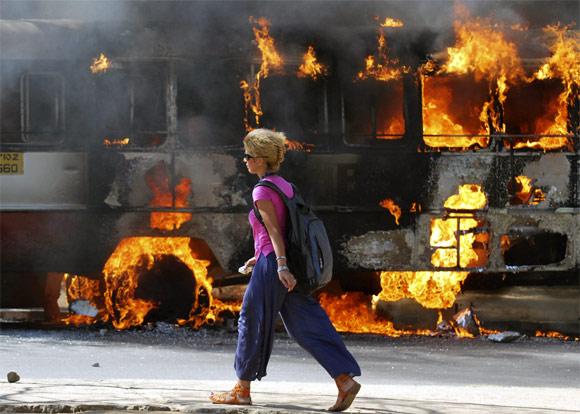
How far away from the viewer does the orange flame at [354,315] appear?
1109 cm

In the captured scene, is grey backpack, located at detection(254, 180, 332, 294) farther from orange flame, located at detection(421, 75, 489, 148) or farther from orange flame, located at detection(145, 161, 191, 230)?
orange flame, located at detection(421, 75, 489, 148)

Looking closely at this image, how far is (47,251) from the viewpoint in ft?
35.5

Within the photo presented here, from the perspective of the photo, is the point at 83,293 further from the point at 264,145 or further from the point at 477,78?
the point at 264,145

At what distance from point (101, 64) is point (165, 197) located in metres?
1.32

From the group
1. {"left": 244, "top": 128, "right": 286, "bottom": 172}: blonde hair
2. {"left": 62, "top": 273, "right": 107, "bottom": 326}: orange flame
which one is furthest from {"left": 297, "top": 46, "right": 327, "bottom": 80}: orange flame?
{"left": 244, "top": 128, "right": 286, "bottom": 172}: blonde hair

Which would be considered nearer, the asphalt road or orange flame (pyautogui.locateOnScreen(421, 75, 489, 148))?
the asphalt road

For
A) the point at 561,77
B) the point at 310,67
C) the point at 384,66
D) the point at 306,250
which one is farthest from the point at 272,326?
the point at 561,77

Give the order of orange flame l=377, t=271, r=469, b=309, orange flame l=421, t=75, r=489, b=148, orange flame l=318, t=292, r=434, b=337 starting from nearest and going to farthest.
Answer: orange flame l=421, t=75, r=489, b=148 < orange flame l=377, t=271, r=469, b=309 < orange flame l=318, t=292, r=434, b=337

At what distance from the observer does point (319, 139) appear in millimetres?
10688

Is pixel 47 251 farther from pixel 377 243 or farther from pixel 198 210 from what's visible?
pixel 377 243

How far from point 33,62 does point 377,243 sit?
136 inches

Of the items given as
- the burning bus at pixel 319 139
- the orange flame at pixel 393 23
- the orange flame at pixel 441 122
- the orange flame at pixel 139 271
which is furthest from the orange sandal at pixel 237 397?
the orange flame at pixel 393 23

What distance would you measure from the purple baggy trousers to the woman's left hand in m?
0.11

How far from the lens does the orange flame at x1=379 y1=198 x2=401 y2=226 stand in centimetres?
1068
